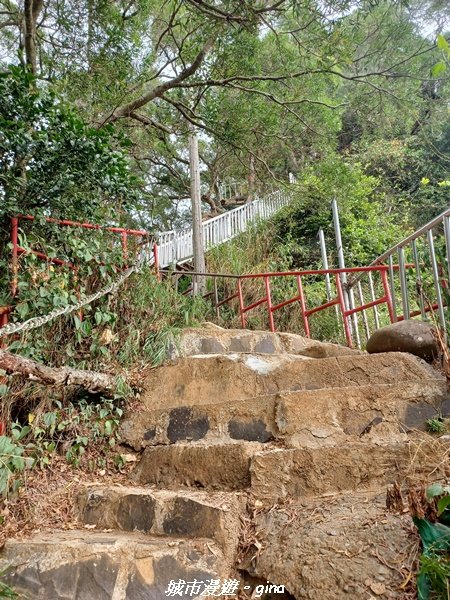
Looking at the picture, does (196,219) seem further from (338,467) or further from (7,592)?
(7,592)

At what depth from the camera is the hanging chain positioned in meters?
2.48

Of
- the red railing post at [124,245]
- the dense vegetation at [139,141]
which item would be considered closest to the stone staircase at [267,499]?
the dense vegetation at [139,141]

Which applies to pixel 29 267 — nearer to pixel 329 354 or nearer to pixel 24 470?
pixel 24 470

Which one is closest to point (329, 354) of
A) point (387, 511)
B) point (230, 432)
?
point (230, 432)

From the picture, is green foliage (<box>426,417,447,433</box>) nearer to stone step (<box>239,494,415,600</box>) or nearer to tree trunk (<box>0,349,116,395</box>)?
stone step (<box>239,494,415,600</box>)

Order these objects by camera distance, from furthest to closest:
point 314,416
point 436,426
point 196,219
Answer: point 196,219 → point 314,416 → point 436,426

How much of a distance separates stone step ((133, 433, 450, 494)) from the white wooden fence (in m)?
8.36

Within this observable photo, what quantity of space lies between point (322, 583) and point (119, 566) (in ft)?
2.63

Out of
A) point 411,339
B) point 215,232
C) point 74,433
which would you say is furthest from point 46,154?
point 215,232

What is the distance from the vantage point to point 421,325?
3279 mm

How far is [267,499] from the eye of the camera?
2242 mm

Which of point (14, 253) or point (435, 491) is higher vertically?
point (14, 253)

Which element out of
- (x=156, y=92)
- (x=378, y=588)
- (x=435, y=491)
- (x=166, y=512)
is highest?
(x=156, y=92)

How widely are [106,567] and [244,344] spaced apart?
3021 mm
